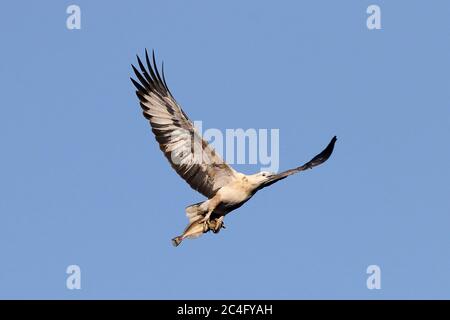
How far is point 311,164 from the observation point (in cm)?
1944

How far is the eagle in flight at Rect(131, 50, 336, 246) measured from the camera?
1861cm

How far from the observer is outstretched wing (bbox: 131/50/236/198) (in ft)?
61.6

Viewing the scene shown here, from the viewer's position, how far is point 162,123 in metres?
19.1

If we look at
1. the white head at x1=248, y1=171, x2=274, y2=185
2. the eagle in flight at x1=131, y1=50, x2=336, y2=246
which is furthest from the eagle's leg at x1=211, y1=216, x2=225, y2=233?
the white head at x1=248, y1=171, x2=274, y2=185

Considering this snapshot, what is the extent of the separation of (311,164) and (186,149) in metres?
2.63

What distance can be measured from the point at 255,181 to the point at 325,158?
6.56 ft

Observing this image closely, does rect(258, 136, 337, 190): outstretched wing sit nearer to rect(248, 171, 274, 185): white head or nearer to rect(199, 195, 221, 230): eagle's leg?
rect(248, 171, 274, 185): white head

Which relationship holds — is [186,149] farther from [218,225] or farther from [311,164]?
[311,164]

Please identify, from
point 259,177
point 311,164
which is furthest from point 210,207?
point 311,164

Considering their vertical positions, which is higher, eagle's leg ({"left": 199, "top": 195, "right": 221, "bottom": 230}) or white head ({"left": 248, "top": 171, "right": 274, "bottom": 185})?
white head ({"left": 248, "top": 171, "right": 274, "bottom": 185})
